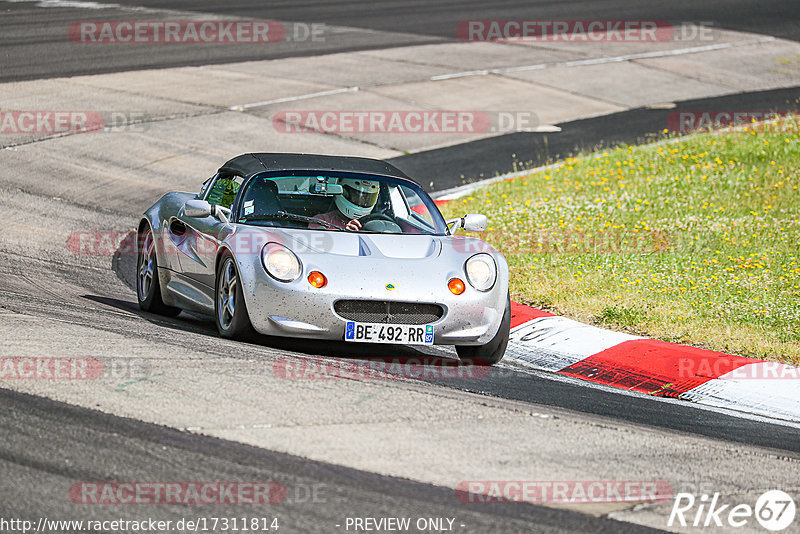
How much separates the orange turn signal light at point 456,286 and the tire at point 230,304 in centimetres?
134

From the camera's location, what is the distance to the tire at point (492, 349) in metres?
8.02

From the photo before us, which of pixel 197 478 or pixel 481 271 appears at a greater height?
pixel 481 271

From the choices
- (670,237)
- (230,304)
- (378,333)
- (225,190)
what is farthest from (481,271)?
(670,237)

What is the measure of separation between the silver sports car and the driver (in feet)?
0.03

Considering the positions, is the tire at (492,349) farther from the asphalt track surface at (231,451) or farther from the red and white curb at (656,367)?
the red and white curb at (656,367)

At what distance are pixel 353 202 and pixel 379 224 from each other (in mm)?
291

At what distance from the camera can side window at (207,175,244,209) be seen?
890cm

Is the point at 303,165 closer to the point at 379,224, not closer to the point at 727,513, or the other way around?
the point at 379,224

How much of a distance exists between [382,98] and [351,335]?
12686 millimetres

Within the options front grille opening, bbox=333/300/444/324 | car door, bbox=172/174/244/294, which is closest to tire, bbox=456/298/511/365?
front grille opening, bbox=333/300/444/324

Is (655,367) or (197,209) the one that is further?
(197,209)

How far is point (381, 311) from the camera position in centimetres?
752

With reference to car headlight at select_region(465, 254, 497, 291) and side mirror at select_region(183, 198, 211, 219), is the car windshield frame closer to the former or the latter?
side mirror at select_region(183, 198, 211, 219)

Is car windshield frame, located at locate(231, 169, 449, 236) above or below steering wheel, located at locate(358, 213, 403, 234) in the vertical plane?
above
